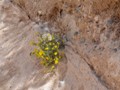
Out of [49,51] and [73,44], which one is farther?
[49,51]

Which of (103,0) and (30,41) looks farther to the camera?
(30,41)

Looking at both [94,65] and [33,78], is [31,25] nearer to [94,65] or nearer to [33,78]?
[33,78]

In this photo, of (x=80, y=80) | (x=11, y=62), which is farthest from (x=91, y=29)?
(x=11, y=62)

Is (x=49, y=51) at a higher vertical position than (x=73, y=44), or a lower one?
lower

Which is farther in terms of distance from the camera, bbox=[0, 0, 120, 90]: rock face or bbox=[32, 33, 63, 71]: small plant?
bbox=[32, 33, 63, 71]: small plant
